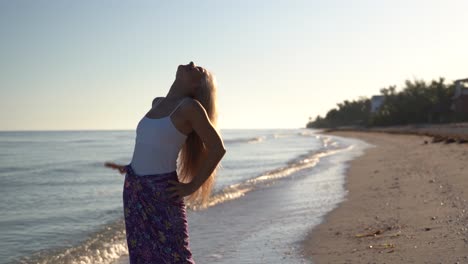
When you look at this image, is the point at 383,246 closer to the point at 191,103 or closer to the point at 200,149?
the point at 200,149

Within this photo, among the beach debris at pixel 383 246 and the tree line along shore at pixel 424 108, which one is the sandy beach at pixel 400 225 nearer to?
the beach debris at pixel 383 246

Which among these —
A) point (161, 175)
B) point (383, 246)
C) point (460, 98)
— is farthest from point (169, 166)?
point (460, 98)

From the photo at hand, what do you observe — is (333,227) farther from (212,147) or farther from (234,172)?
(234,172)

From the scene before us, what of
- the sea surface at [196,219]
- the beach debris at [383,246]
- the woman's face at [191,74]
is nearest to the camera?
the woman's face at [191,74]

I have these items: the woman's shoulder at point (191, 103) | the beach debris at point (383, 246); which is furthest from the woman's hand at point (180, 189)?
the beach debris at point (383, 246)

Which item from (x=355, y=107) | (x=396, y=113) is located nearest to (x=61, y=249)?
(x=396, y=113)

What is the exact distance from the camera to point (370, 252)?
5871 millimetres

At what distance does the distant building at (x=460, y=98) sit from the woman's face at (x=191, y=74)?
50442 mm

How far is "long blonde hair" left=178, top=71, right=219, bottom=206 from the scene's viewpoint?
3.04 meters

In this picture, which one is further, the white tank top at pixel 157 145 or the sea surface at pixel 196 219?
the sea surface at pixel 196 219

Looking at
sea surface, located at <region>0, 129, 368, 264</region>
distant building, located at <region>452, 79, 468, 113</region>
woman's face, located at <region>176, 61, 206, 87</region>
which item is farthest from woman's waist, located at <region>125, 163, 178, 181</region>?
distant building, located at <region>452, 79, 468, 113</region>

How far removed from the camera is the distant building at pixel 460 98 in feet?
168

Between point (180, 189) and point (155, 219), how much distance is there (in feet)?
0.65

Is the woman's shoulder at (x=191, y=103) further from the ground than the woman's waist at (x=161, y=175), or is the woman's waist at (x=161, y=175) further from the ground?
the woman's shoulder at (x=191, y=103)
